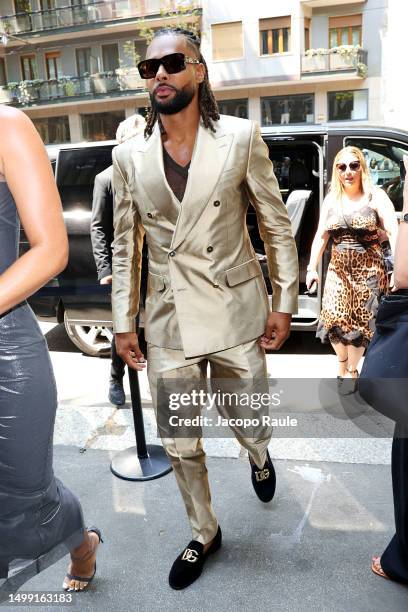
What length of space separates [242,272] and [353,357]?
2198 mm

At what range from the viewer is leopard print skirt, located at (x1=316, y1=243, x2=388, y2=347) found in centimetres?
418

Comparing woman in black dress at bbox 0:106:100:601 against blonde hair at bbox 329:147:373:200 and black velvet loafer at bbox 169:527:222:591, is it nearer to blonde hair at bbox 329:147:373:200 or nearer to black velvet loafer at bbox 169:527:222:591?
black velvet loafer at bbox 169:527:222:591

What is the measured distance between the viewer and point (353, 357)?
4320 mm

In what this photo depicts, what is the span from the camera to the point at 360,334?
423 centimetres

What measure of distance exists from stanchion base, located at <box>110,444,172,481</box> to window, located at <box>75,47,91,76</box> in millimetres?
27049

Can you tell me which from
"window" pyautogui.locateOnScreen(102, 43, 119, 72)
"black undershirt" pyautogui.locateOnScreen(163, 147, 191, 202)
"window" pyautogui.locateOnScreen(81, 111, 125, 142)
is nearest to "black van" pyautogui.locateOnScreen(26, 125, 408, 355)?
"black undershirt" pyautogui.locateOnScreen(163, 147, 191, 202)

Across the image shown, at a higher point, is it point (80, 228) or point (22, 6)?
point (22, 6)

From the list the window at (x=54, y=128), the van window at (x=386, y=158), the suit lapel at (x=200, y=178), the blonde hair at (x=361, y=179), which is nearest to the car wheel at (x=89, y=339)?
the blonde hair at (x=361, y=179)

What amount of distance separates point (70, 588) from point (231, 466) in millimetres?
1177

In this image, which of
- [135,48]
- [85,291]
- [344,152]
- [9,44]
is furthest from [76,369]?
[9,44]

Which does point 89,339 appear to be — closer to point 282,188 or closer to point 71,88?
point 282,188

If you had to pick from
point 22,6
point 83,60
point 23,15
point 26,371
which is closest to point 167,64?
point 26,371

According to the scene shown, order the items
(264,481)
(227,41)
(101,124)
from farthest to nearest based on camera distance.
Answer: (101,124) < (227,41) < (264,481)

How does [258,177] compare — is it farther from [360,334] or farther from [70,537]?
[360,334]
